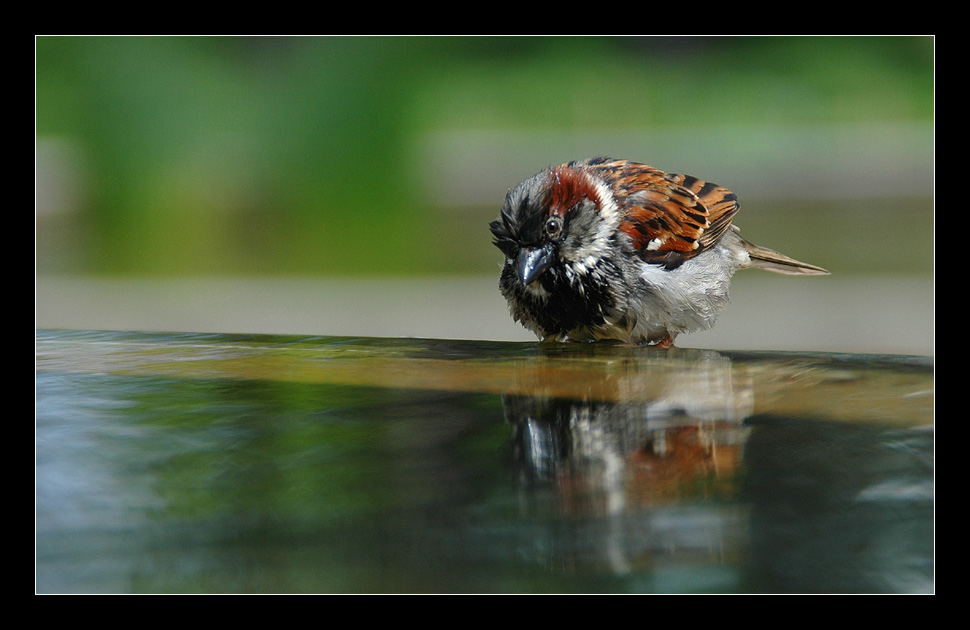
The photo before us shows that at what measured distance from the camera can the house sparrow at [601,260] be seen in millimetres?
2824

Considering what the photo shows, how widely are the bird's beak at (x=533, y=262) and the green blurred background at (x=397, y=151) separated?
2.71m

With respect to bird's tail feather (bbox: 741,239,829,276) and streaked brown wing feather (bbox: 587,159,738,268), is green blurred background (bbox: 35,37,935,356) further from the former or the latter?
streaked brown wing feather (bbox: 587,159,738,268)

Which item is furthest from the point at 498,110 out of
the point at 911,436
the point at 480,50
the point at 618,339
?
the point at 911,436

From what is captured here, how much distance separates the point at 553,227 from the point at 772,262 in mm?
1388

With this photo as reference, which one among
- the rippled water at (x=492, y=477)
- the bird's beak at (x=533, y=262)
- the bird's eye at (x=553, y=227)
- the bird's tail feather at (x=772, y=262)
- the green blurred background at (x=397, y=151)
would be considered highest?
the green blurred background at (x=397, y=151)

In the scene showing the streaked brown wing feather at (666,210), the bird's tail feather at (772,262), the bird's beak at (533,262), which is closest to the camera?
the bird's beak at (533,262)

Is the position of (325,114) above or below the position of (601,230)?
above

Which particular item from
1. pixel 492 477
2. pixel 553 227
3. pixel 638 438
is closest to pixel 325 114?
pixel 553 227

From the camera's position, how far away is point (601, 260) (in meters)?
2.84

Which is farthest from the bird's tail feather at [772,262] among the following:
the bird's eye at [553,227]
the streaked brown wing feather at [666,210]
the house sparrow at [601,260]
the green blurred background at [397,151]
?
the green blurred background at [397,151]

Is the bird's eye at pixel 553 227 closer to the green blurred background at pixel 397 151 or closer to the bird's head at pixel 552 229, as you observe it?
the bird's head at pixel 552 229

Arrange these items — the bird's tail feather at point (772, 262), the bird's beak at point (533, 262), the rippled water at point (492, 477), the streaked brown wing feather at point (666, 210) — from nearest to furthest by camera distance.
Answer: the rippled water at point (492, 477)
the bird's beak at point (533, 262)
the streaked brown wing feather at point (666, 210)
the bird's tail feather at point (772, 262)

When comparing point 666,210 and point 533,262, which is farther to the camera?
point 666,210

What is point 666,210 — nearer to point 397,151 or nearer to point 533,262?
point 533,262
